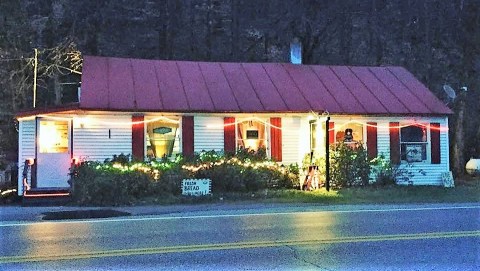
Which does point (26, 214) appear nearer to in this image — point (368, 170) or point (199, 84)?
point (199, 84)

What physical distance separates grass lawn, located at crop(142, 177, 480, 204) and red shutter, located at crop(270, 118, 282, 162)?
2.44 metres

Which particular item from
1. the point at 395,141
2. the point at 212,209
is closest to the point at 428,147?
the point at 395,141

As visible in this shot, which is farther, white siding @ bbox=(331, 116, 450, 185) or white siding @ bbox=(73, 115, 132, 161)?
white siding @ bbox=(331, 116, 450, 185)

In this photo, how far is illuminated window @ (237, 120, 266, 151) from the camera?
2006 cm

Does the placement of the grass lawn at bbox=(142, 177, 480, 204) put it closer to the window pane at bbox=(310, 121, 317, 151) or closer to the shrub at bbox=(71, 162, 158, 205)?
the shrub at bbox=(71, 162, 158, 205)

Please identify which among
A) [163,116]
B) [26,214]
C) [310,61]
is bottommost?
[26,214]

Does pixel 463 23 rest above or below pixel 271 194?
above

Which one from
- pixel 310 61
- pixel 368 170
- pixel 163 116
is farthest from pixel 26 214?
pixel 310 61

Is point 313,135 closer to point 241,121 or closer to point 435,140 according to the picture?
point 241,121

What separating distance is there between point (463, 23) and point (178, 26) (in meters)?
20.4

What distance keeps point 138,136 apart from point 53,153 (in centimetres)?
286

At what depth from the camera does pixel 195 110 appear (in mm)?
19000

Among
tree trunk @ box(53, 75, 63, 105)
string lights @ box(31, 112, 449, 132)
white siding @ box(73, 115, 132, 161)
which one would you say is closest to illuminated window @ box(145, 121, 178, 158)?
string lights @ box(31, 112, 449, 132)

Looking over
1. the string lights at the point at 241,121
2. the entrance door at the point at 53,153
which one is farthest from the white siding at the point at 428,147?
the entrance door at the point at 53,153
